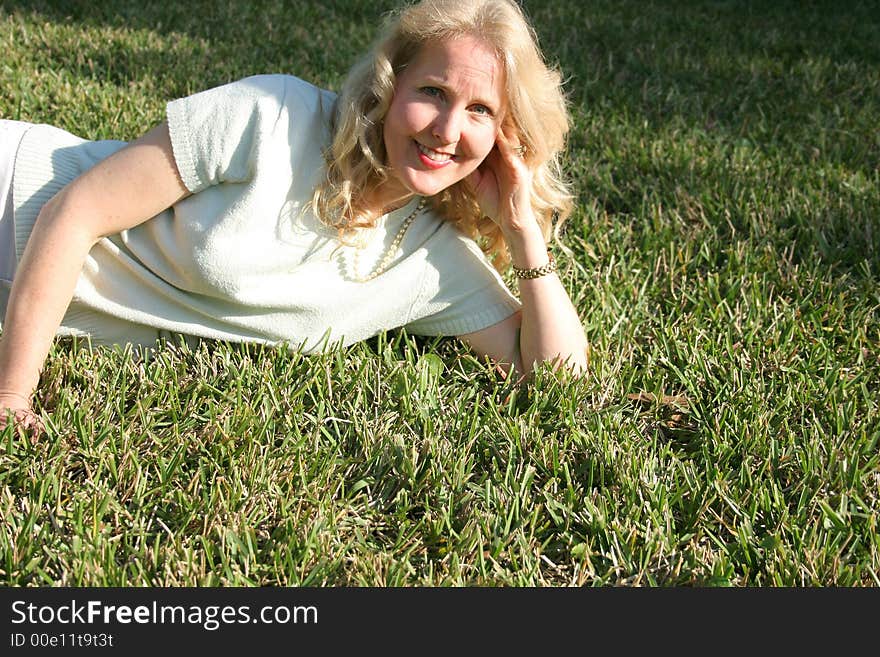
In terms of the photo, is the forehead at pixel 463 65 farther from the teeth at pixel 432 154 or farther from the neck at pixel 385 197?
the neck at pixel 385 197

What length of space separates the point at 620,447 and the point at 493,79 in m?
1.02

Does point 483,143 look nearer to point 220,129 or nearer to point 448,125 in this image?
point 448,125

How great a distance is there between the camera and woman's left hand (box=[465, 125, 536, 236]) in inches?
114

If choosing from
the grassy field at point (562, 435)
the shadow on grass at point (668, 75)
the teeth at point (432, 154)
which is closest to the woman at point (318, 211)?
the teeth at point (432, 154)

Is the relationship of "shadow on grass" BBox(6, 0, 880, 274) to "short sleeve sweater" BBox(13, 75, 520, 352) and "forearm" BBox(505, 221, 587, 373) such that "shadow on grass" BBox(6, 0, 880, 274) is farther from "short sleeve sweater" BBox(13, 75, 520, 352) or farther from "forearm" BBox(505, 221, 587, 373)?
"short sleeve sweater" BBox(13, 75, 520, 352)

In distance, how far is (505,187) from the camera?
2.95 metres

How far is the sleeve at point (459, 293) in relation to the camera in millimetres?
3051

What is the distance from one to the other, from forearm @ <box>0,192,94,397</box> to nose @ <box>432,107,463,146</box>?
950mm

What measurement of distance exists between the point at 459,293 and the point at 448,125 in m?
0.66

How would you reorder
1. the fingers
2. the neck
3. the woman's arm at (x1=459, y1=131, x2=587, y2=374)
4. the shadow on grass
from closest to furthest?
the fingers
the neck
the woman's arm at (x1=459, y1=131, x2=587, y2=374)
the shadow on grass

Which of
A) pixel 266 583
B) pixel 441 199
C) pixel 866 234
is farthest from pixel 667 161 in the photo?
pixel 266 583

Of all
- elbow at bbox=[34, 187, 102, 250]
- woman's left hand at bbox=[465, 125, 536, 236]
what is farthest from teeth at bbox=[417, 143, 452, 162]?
elbow at bbox=[34, 187, 102, 250]

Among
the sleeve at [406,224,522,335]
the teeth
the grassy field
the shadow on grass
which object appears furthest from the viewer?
the shadow on grass

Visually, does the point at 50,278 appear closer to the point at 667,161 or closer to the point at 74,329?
the point at 74,329
